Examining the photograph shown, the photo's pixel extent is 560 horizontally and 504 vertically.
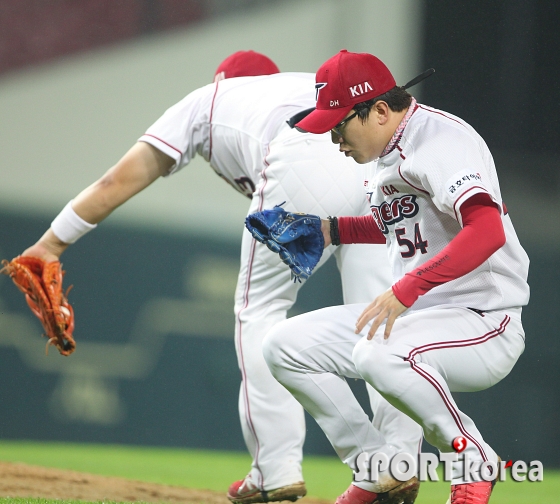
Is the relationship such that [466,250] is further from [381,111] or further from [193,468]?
[193,468]

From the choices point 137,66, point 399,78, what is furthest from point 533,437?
point 137,66

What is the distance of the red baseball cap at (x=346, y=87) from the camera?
2047 mm

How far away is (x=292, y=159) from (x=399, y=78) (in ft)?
10.8

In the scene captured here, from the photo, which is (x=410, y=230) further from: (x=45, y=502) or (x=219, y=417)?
(x=219, y=417)

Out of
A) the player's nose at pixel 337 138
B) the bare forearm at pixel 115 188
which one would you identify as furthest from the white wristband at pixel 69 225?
the player's nose at pixel 337 138

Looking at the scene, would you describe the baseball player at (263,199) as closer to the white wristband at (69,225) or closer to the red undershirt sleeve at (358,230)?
the white wristband at (69,225)

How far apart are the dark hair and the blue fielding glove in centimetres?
37

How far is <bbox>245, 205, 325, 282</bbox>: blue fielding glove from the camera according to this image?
87.5 inches

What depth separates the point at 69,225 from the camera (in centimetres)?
282

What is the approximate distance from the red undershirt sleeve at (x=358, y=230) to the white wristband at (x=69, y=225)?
0.96 m

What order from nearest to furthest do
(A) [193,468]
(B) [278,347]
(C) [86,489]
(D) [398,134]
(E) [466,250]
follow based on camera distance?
(E) [466,250], (D) [398,134], (B) [278,347], (C) [86,489], (A) [193,468]

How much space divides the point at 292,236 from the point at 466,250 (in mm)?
556

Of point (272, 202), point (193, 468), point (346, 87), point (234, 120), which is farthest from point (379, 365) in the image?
point (193, 468)

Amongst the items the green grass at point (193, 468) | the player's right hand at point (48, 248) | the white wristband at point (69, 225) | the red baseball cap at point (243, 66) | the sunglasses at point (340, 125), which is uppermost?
the sunglasses at point (340, 125)
